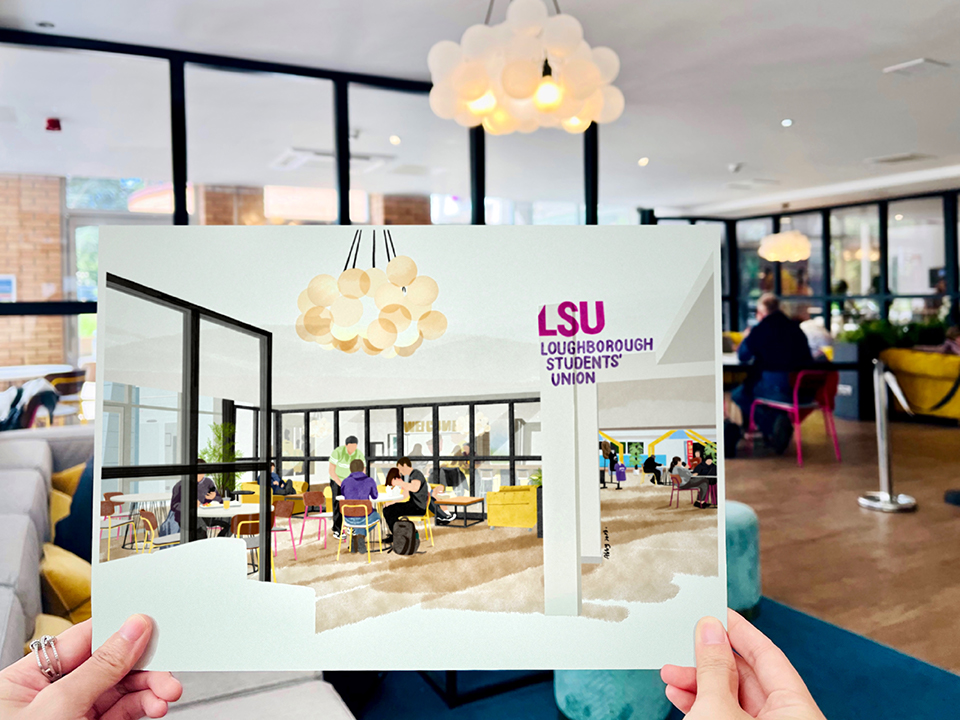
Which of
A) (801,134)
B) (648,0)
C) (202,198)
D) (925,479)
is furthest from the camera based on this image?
(801,134)

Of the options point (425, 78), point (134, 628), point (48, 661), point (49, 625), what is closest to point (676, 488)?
point (134, 628)

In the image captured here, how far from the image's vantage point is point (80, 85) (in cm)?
432

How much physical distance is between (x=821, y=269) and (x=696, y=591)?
11259mm

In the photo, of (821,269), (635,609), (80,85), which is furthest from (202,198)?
(821,269)

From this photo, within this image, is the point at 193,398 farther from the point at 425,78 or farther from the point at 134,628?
the point at 425,78

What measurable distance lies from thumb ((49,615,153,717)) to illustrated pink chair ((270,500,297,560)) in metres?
0.20

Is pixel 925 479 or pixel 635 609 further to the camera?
pixel 925 479

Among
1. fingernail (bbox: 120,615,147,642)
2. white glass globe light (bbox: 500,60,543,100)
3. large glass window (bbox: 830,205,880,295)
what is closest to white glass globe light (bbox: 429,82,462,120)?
white glass globe light (bbox: 500,60,543,100)

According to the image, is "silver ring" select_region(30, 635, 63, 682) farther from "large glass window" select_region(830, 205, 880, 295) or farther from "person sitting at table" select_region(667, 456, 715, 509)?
"large glass window" select_region(830, 205, 880, 295)

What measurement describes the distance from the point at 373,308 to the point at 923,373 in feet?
27.7

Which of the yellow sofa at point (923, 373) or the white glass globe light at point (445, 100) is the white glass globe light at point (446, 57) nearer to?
the white glass globe light at point (445, 100)

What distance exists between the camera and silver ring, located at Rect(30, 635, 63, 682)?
0.93 m

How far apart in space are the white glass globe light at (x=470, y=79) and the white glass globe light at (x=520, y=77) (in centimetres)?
10

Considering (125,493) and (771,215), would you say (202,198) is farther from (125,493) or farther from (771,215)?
(771,215)
